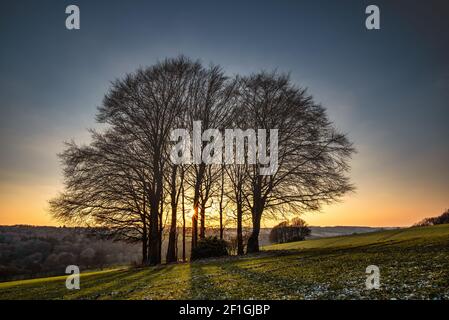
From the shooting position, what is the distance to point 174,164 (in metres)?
30.7

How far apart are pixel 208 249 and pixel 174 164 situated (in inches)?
332

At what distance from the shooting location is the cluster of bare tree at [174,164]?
28625 mm

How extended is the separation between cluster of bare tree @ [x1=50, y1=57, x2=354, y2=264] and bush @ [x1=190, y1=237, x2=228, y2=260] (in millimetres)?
1596

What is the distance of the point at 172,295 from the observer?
13.2m

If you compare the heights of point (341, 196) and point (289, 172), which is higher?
point (289, 172)

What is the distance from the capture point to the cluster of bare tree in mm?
28625

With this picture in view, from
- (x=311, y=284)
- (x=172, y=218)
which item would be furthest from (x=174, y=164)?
(x=311, y=284)

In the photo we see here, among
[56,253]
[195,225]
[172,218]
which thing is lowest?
[56,253]

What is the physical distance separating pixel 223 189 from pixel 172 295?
22.4 meters

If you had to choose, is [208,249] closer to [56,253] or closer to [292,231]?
[56,253]

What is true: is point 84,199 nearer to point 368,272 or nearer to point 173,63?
point 173,63

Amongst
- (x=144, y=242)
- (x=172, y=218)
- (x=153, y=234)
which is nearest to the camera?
Result: (x=153, y=234)

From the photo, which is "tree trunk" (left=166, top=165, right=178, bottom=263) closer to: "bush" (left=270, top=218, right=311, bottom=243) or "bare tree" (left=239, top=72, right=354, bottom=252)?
"bare tree" (left=239, top=72, right=354, bottom=252)
